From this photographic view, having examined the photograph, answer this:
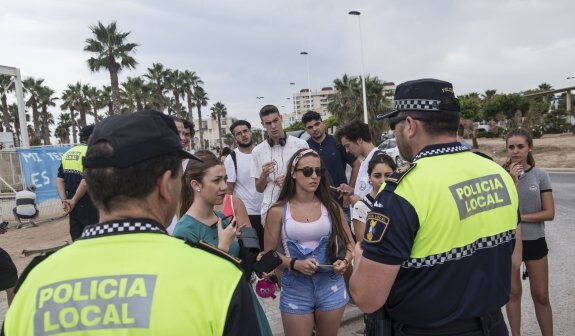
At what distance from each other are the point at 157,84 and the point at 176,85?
3077 mm

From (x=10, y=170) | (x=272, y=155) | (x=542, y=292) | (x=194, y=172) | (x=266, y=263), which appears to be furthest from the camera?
(x=10, y=170)

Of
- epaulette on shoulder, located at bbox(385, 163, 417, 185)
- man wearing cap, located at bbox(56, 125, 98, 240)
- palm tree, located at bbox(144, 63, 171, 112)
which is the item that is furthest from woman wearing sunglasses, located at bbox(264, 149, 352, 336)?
palm tree, located at bbox(144, 63, 171, 112)

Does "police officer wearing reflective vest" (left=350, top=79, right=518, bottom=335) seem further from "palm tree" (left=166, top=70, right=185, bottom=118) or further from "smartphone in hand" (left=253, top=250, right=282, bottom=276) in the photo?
"palm tree" (left=166, top=70, right=185, bottom=118)

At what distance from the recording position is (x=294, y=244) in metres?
3.20

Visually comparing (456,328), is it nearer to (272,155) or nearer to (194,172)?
(194,172)

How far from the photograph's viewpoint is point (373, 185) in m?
3.87

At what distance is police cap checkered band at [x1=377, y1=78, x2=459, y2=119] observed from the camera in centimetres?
197

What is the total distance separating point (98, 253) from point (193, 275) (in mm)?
280

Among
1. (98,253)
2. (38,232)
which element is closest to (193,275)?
(98,253)

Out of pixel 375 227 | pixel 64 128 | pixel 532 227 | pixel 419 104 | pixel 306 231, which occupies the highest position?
pixel 64 128

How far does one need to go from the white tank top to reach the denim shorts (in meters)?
0.24

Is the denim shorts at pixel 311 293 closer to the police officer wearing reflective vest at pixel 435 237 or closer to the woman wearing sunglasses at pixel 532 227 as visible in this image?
the police officer wearing reflective vest at pixel 435 237

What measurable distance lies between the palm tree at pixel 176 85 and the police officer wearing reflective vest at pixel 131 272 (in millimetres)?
48949

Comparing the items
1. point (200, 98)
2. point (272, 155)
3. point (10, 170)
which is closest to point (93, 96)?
point (200, 98)
